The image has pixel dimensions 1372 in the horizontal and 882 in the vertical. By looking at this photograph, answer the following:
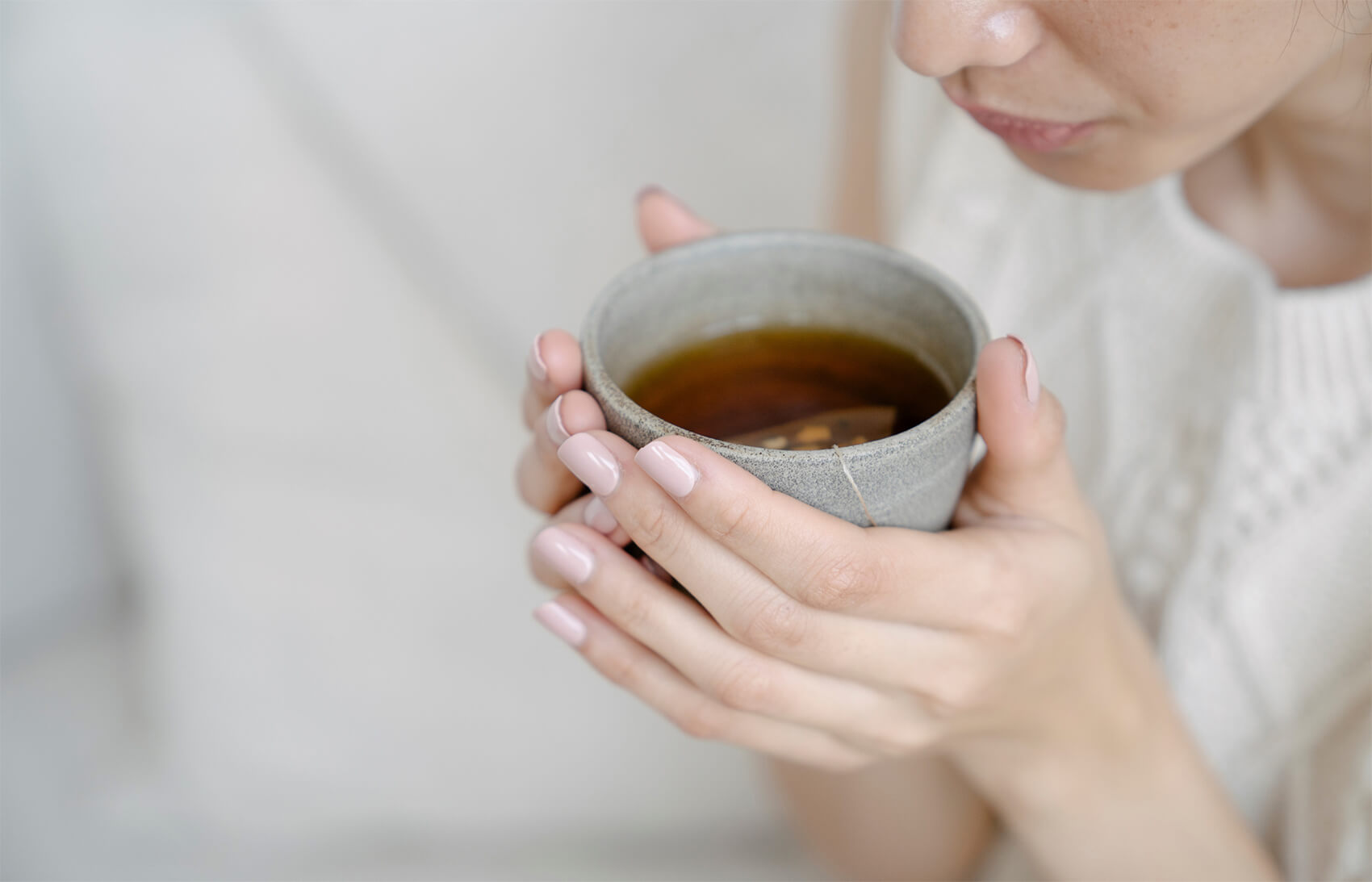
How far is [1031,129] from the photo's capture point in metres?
0.65

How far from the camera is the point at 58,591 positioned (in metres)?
1.55

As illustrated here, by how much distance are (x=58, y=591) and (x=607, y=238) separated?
1029 mm

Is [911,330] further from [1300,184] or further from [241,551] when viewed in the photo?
[241,551]

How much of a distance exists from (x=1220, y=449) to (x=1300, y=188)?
0.26 meters

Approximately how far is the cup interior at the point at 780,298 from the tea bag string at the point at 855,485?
11 centimetres

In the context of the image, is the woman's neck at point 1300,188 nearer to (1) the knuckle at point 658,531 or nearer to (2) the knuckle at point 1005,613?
(2) the knuckle at point 1005,613

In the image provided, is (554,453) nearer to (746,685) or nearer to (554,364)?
(554,364)

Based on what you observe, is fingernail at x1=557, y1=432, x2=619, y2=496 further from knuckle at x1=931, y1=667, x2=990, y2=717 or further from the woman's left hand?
knuckle at x1=931, y1=667, x2=990, y2=717

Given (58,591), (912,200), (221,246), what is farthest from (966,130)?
(58,591)

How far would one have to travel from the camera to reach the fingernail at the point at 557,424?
1.78 feet

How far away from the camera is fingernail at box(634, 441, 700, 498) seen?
0.46 meters

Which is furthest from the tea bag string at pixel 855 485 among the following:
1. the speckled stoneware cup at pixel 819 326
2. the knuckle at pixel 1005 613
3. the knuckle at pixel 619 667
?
the knuckle at pixel 619 667

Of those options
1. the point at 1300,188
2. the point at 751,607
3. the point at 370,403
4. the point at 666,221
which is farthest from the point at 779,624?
the point at 370,403

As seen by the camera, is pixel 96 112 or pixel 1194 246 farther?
pixel 96 112
